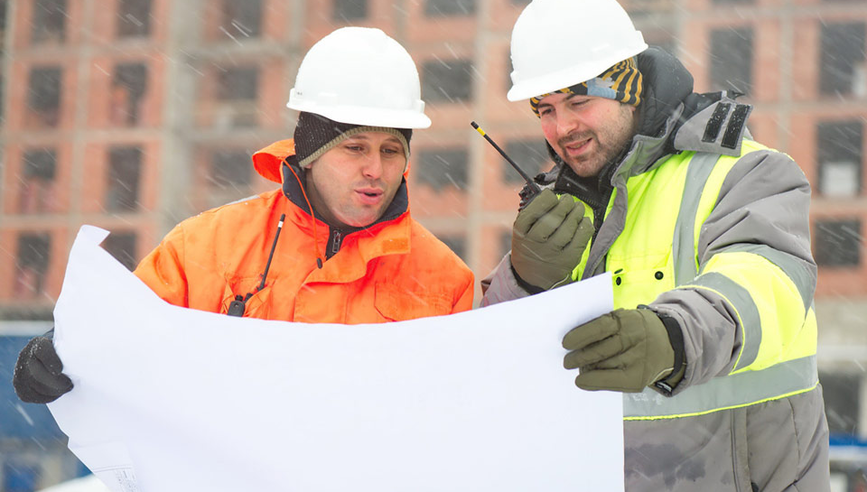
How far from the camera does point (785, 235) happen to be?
83.7 inches

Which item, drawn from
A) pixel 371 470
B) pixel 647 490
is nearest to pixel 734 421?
pixel 647 490

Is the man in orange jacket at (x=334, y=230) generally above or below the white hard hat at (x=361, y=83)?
below

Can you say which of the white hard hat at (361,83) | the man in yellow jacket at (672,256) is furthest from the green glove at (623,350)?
the white hard hat at (361,83)

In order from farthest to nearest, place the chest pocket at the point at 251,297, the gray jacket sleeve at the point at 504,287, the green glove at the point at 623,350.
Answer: the chest pocket at the point at 251,297 < the gray jacket sleeve at the point at 504,287 < the green glove at the point at 623,350

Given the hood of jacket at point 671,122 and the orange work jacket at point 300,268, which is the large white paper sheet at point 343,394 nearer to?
the orange work jacket at point 300,268

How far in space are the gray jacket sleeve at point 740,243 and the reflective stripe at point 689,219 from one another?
5 centimetres

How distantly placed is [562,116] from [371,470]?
1361mm

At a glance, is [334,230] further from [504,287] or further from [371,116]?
[504,287]

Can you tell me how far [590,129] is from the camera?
2.82 m

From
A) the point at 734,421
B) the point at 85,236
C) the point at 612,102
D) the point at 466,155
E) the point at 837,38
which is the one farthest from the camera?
the point at 466,155

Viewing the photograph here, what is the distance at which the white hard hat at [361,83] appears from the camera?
3.17 metres

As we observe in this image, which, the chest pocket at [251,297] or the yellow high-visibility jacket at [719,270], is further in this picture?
the chest pocket at [251,297]

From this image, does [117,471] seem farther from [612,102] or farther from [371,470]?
[612,102]

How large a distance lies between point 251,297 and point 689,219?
1.39 meters
